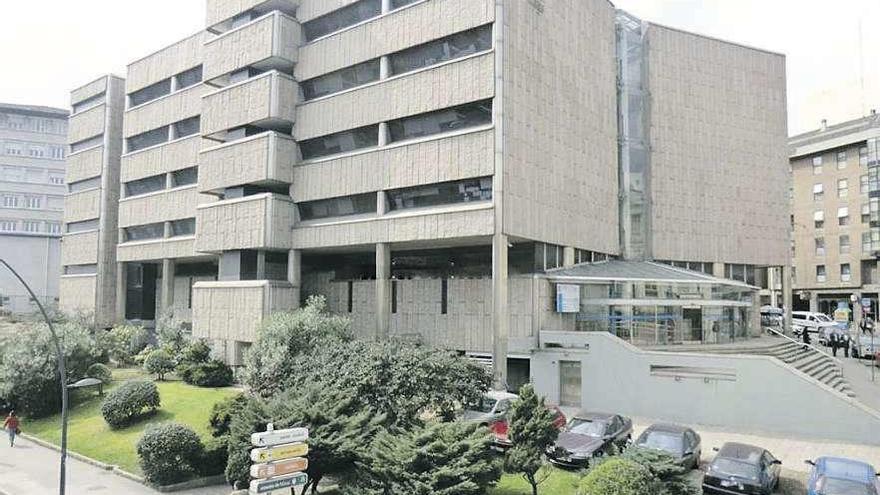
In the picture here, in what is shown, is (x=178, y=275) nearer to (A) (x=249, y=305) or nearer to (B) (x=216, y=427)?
(A) (x=249, y=305)

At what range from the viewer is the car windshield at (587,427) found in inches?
838

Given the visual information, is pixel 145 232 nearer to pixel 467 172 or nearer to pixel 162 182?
pixel 162 182

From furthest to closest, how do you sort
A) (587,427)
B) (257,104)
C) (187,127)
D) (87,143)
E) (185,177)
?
(87,143), (187,127), (185,177), (257,104), (587,427)

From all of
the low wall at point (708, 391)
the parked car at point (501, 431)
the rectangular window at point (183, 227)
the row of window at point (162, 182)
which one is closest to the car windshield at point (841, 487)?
the parked car at point (501, 431)

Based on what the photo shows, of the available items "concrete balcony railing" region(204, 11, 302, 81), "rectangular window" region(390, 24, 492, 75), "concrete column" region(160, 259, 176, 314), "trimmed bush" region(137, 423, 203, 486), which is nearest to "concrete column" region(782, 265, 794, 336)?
"rectangular window" region(390, 24, 492, 75)

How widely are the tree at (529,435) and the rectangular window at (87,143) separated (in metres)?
58.8

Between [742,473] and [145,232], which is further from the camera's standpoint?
[145,232]

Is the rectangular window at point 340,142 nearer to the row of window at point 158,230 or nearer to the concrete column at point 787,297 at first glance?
the row of window at point 158,230

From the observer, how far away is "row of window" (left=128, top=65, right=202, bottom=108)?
53.5 metres

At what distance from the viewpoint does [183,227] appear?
53281 millimetres

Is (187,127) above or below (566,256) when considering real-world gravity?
above

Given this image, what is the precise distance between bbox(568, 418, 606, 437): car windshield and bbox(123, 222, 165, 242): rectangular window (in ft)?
145

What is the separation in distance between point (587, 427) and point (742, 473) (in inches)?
202

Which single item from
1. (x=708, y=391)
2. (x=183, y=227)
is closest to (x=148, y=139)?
(x=183, y=227)
